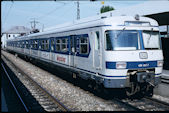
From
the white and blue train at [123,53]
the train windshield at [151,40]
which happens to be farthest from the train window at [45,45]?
the train windshield at [151,40]

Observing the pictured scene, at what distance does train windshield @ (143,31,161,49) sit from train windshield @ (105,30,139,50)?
→ 0.45m

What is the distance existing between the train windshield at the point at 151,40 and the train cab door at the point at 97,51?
1.73 m

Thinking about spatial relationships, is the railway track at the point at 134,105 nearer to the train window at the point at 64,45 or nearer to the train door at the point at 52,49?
the train window at the point at 64,45

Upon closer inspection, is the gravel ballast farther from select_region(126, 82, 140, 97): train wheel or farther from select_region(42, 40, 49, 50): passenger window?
select_region(42, 40, 49, 50): passenger window

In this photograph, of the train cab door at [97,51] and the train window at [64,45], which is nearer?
the train cab door at [97,51]

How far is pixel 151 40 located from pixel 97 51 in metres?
2.13

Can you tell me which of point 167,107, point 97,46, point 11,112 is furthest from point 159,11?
point 11,112

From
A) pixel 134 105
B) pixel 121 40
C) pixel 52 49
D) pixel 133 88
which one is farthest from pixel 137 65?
pixel 52 49

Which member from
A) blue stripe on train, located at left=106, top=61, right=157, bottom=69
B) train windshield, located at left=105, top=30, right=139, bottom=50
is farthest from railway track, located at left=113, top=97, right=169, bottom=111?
train windshield, located at left=105, top=30, right=139, bottom=50

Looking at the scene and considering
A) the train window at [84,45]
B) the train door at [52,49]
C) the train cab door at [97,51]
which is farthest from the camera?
the train door at [52,49]

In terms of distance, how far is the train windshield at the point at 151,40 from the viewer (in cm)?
803

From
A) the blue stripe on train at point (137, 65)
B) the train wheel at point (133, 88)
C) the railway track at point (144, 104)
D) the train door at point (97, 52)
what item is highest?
the train door at point (97, 52)

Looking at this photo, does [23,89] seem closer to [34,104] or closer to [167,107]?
A: [34,104]

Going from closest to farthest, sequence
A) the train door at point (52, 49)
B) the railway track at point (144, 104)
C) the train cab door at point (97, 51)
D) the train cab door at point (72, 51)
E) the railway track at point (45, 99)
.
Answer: the railway track at point (144, 104) → the railway track at point (45, 99) → the train cab door at point (97, 51) → the train cab door at point (72, 51) → the train door at point (52, 49)
